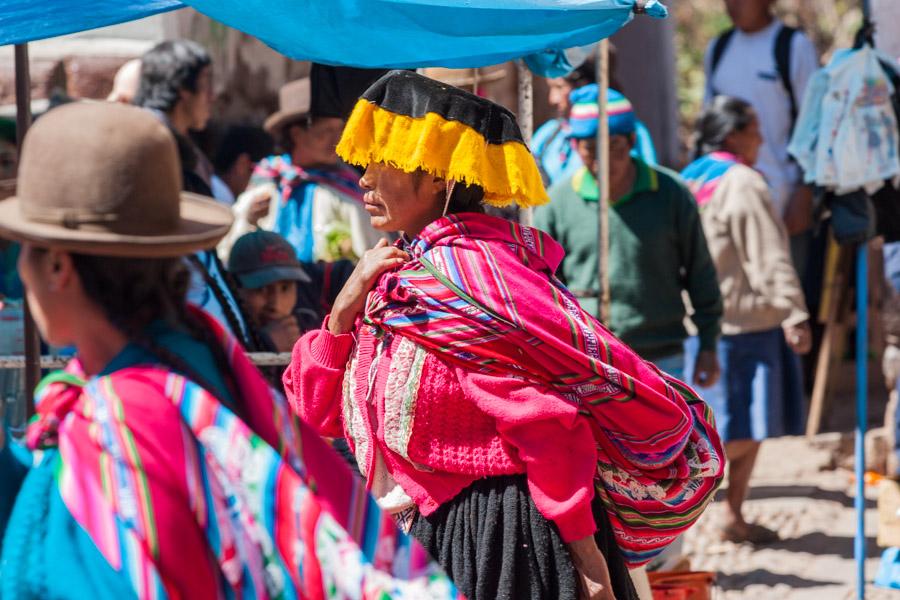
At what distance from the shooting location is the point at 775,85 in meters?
7.76

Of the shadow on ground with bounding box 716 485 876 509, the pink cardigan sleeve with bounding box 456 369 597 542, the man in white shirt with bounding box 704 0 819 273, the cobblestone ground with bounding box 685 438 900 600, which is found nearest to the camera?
the pink cardigan sleeve with bounding box 456 369 597 542

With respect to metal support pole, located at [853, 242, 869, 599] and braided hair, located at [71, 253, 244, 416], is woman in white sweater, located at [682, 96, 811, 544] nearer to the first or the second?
metal support pole, located at [853, 242, 869, 599]

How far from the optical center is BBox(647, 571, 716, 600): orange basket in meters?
4.18

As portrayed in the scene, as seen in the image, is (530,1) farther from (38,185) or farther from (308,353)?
(38,185)

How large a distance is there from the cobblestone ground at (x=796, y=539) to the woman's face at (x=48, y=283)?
13.8 feet

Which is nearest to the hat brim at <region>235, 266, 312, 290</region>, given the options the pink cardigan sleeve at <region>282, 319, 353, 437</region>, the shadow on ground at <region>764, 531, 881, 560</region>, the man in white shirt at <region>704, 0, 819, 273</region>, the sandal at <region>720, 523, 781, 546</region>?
the pink cardigan sleeve at <region>282, 319, 353, 437</region>

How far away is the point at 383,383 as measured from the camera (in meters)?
2.98

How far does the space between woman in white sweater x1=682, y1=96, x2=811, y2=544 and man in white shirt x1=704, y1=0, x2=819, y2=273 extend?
135cm

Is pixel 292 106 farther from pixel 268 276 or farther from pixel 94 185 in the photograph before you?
pixel 94 185

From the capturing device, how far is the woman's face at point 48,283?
6.47ft

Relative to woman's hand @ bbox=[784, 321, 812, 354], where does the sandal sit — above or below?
below

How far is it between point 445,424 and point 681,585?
160 centimetres

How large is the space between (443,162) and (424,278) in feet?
0.85

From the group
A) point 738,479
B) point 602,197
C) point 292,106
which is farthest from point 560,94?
Result: point 602,197
